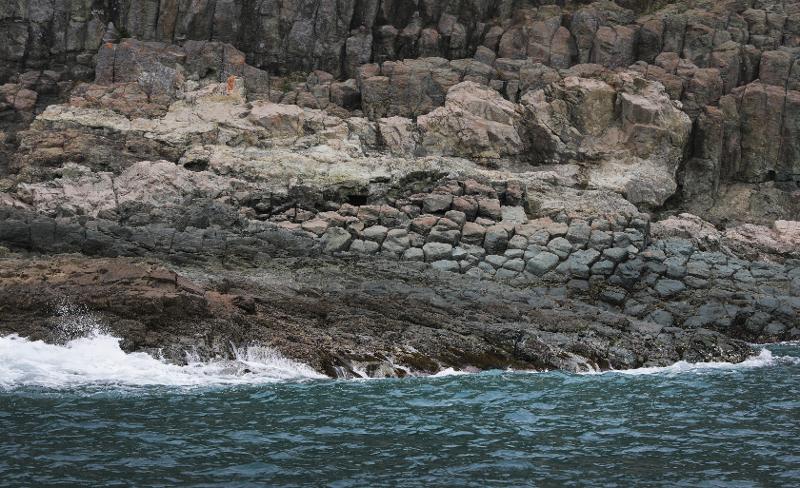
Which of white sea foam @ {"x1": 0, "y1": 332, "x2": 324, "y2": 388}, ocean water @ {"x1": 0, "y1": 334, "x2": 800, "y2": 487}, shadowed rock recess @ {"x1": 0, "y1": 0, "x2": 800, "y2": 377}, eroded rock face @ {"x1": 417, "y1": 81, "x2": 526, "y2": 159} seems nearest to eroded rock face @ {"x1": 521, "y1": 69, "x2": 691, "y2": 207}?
shadowed rock recess @ {"x1": 0, "y1": 0, "x2": 800, "y2": 377}

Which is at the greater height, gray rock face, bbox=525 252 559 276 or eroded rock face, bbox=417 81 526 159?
eroded rock face, bbox=417 81 526 159

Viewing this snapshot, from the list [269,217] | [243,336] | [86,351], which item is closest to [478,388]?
[243,336]

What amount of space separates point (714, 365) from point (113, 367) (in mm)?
15859

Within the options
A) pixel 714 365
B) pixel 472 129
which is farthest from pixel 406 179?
pixel 714 365

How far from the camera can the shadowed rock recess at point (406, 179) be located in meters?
23.1

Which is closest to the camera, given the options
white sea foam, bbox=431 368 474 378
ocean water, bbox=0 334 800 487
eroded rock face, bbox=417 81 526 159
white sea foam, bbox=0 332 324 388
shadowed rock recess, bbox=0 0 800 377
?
ocean water, bbox=0 334 800 487

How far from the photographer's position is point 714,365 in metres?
23.1

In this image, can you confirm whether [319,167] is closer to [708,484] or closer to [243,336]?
[243,336]

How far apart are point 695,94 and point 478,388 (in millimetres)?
29950

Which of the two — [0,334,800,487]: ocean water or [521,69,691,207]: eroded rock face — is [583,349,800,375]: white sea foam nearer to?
[0,334,800,487]: ocean water

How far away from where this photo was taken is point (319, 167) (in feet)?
115

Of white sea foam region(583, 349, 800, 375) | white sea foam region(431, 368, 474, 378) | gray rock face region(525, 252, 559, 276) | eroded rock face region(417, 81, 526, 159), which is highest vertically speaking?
eroded rock face region(417, 81, 526, 159)

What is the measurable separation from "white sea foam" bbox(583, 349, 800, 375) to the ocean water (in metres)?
0.54

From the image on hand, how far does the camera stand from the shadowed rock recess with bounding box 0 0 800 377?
75.9 feet
